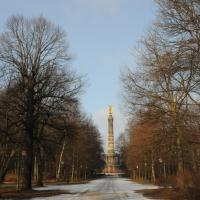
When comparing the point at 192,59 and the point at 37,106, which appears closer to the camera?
the point at 192,59

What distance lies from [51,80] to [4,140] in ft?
22.4

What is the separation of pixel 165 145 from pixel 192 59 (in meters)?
15.7

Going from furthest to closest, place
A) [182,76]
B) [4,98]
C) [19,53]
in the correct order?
[19,53], [4,98], [182,76]

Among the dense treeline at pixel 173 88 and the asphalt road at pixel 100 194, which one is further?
the asphalt road at pixel 100 194

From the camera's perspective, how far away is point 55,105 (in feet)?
133

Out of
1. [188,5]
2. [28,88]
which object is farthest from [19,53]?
[188,5]

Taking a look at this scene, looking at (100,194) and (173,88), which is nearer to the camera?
(173,88)

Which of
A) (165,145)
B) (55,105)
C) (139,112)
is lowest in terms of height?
(165,145)

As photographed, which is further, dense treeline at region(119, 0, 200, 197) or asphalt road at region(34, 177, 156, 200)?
asphalt road at region(34, 177, 156, 200)

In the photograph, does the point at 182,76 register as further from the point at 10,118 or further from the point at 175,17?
the point at 10,118

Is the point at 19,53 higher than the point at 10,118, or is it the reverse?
the point at 19,53

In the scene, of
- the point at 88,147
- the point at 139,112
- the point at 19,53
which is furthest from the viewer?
the point at 88,147

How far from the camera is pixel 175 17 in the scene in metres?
18.8

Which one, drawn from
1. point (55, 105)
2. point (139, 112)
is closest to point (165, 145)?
point (139, 112)
